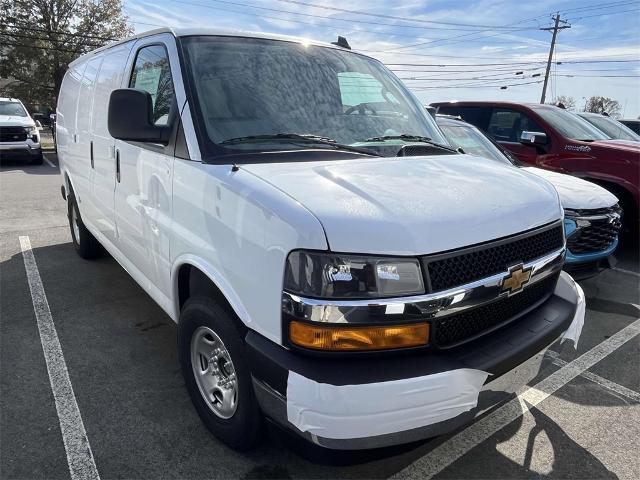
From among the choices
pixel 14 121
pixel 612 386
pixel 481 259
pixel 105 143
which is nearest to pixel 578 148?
pixel 612 386

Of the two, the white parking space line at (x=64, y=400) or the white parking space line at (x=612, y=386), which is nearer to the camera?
the white parking space line at (x=64, y=400)

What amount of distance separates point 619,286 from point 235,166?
4.95 meters

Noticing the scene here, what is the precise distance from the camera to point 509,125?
24.5 feet

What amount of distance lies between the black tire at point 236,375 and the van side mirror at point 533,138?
5.45 m

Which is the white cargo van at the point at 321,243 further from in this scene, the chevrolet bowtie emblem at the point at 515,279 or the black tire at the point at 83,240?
the black tire at the point at 83,240

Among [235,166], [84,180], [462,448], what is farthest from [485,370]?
[84,180]

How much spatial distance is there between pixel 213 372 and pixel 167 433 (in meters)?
0.46

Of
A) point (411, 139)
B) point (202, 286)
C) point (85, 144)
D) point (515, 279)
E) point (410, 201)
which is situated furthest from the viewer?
point (85, 144)

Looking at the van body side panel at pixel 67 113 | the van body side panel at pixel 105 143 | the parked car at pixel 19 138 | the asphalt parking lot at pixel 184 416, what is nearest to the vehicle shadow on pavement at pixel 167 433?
the asphalt parking lot at pixel 184 416

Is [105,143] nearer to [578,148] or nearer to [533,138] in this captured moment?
[533,138]

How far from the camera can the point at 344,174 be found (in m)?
2.29

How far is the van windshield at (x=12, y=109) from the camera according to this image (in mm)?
15805

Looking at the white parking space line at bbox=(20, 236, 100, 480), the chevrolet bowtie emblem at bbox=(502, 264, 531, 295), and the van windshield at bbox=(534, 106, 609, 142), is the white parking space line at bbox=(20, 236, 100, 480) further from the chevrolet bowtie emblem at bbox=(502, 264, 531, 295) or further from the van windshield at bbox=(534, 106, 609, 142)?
the van windshield at bbox=(534, 106, 609, 142)

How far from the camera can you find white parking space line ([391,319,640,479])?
2539 mm
